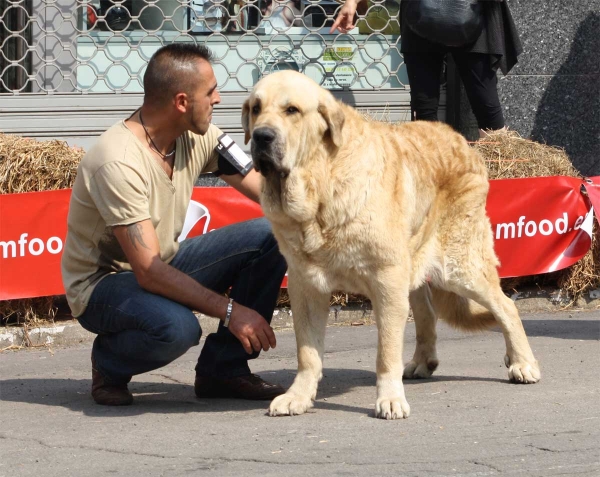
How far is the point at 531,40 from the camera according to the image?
808 centimetres

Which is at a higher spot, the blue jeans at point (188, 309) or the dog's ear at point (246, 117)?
the dog's ear at point (246, 117)

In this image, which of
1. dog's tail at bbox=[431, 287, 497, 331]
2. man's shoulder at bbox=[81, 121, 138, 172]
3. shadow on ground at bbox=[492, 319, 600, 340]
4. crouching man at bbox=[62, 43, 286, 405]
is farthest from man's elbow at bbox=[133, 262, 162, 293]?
shadow on ground at bbox=[492, 319, 600, 340]

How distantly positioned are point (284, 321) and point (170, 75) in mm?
2541

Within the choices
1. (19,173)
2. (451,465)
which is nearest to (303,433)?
(451,465)

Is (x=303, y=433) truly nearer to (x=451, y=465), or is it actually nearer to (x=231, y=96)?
(x=451, y=465)

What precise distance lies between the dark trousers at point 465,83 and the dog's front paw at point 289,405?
3370mm

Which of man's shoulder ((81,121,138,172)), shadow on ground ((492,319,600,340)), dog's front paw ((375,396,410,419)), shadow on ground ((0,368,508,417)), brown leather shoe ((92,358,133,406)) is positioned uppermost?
man's shoulder ((81,121,138,172))

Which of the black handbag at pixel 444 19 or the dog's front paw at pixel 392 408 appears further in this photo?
the black handbag at pixel 444 19

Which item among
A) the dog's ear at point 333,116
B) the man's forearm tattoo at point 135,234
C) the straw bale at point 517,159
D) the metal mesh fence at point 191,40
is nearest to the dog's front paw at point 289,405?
the man's forearm tattoo at point 135,234

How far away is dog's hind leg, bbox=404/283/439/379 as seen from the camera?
5.06 metres

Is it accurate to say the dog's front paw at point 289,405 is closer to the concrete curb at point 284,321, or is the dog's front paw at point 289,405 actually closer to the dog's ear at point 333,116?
the dog's ear at point 333,116

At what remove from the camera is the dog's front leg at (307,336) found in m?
4.38

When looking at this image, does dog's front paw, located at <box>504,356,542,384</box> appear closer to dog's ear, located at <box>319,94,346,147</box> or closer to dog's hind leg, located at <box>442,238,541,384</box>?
dog's hind leg, located at <box>442,238,541,384</box>

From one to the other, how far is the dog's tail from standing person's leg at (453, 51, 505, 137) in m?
2.30
